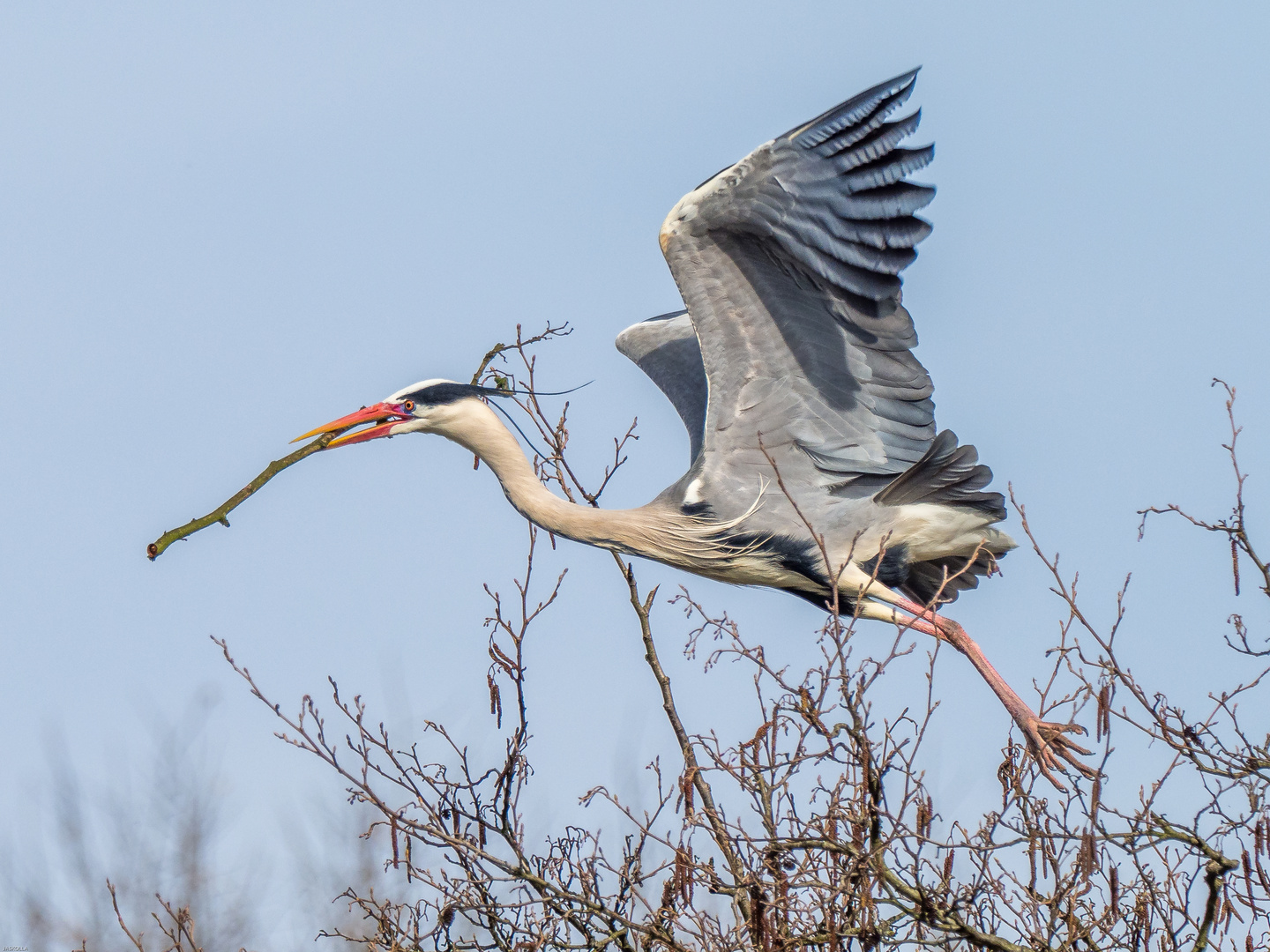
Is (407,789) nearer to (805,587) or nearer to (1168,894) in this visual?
(1168,894)

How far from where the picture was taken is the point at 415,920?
463 centimetres

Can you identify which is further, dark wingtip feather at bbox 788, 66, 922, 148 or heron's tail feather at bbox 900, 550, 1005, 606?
heron's tail feather at bbox 900, 550, 1005, 606

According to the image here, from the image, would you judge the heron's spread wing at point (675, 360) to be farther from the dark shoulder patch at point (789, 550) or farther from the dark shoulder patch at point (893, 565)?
the dark shoulder patch at point (893, 565)

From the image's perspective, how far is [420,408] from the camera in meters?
6.91

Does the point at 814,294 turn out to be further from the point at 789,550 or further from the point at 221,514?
the point at 221,514

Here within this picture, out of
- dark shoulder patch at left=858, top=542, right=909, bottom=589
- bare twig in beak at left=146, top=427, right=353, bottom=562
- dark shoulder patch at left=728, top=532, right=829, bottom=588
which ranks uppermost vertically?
dark shoulder patch at left=858, top=542, right=909, bottom=589

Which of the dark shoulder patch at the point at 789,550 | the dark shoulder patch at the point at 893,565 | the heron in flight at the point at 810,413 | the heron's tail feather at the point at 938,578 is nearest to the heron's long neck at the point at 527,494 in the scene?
the heron in flight at the point at 810,413

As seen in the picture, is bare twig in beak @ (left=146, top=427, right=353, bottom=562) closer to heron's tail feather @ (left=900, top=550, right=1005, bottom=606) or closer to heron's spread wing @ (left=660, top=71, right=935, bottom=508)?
heron's spread wing @ (left=660, top=71, right=935, bottom=508)

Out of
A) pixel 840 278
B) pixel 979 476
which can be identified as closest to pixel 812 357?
pixel 840 278

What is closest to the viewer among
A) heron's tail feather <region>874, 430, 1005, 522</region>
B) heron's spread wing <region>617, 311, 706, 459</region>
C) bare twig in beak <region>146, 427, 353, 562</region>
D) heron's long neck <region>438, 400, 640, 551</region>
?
bare twig in beak <region>146, 427, 353, 562</region>

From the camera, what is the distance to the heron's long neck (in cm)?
696

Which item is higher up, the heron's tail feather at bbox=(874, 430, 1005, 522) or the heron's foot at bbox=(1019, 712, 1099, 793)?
A: the heron's tail feather at bbox=(874, 430, 1005, 522)

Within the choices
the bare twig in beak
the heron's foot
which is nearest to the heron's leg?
the heron's foot

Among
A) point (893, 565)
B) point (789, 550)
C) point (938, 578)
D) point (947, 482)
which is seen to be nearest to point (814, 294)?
point (947, 482)
